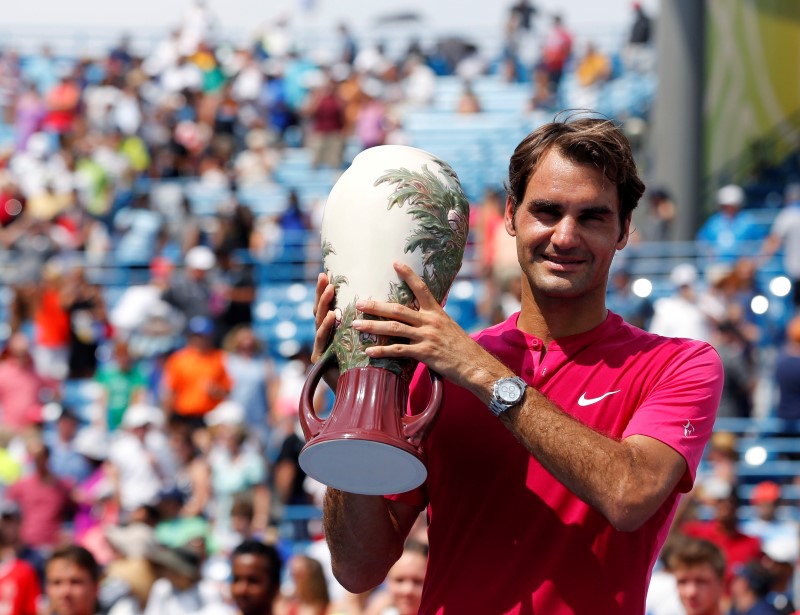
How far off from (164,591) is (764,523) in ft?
12.3

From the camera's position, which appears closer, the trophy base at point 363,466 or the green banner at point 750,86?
the trophy base at point 363,466

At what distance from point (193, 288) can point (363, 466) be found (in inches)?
420

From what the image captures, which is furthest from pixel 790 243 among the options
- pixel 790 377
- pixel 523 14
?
pixel 523 14

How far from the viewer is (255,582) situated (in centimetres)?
535

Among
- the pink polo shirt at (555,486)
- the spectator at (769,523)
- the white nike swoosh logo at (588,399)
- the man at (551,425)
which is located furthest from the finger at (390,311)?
the spectator at (769,523)

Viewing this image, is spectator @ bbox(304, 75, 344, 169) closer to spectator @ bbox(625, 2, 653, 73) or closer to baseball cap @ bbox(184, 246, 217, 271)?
spectator @ bbox(625, 2, 653, 73)

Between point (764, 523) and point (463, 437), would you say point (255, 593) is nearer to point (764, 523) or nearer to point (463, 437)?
point (463, 437)

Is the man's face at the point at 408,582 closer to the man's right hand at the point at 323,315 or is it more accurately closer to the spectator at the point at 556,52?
the man's right hand at the point at 323,315

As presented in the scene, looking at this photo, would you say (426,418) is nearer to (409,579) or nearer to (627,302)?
(409,579)

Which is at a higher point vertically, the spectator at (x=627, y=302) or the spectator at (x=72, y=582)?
the spectator at (x=72, y=582)

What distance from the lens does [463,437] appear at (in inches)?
109

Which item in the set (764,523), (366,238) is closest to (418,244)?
(366,238)

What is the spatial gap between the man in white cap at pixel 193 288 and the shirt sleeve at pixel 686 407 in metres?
10.4

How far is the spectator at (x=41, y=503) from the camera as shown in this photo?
10070 mm
